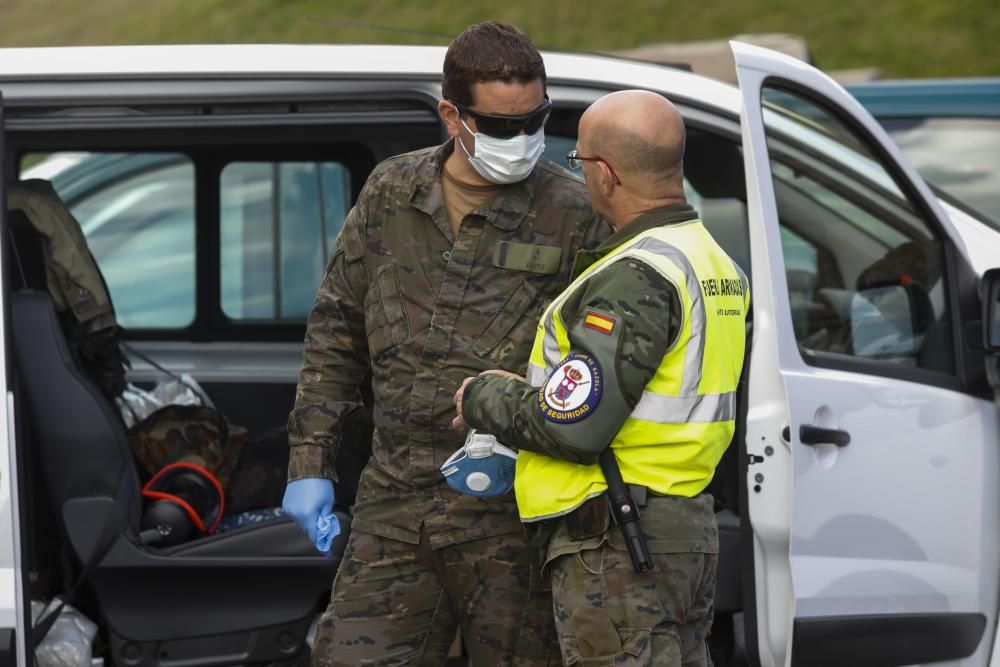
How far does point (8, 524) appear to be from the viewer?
107 inches

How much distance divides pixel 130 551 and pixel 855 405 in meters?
1.77

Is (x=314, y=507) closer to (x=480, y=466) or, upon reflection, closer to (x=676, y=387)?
(x=480, y=466)

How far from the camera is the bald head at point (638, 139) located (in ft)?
7.14

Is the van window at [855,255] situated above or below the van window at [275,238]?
above

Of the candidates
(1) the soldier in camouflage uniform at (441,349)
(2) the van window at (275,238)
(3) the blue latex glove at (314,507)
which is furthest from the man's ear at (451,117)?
(2) the van window at (275,238)

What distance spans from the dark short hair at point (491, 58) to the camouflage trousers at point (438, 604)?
2.78ft

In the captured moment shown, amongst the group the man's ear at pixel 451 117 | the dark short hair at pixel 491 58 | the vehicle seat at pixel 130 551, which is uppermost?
the dark short hair at pixel 491 58

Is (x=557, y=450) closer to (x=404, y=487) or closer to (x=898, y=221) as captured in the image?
(x=404, y=487)

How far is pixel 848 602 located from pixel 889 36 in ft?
39.4

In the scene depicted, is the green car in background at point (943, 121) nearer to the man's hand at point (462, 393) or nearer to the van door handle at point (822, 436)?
the van door handle at point (822, 436)

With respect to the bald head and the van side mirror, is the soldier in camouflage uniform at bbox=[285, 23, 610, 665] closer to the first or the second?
the bald head

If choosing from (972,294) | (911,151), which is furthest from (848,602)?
(911,151)

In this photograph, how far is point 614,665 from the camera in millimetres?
2162

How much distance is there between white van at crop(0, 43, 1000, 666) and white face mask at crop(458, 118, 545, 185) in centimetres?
46
